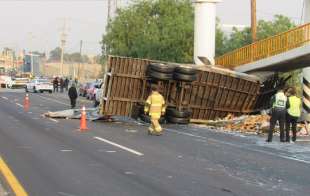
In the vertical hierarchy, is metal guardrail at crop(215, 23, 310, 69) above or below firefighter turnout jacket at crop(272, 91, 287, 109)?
above

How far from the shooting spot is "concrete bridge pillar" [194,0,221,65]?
114ft

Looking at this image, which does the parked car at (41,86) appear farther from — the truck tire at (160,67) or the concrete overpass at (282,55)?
the truck tire at (160,67)

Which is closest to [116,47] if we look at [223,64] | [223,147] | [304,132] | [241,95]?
[223,64]

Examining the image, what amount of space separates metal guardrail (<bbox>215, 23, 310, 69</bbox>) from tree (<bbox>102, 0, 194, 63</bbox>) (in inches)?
894

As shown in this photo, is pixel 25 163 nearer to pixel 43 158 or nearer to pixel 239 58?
pixel 43 158

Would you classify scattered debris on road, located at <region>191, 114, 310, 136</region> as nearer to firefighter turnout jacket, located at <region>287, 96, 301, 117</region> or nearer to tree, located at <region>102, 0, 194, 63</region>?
firefighter turnout jacket, located at <region>287, 96, 301, 117</region>

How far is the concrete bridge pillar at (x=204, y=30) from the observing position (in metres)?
34.8

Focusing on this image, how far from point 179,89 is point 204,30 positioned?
10368 millimetres

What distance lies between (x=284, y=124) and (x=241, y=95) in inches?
329

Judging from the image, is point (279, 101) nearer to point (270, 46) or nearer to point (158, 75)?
point (158, 75)

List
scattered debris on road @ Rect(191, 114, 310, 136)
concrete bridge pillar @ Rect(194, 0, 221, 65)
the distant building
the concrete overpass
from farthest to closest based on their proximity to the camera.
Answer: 1. the distant building
2. concrete bridge pillar @ Rect(194, 0, 221, 65)
3. the concrete overpass
4. scattered debris on road @ Rect(191, 114, 310, 136)

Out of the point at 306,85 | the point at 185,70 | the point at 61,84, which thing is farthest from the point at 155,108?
the point at 61,84

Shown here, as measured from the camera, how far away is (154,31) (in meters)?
57.8

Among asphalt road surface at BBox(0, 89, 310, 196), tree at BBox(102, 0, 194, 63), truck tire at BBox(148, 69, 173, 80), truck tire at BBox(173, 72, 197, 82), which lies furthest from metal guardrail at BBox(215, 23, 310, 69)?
tree at BBox(102, 0, 194, 63)
